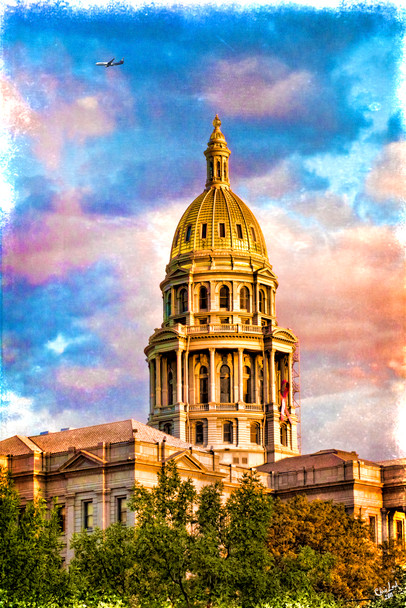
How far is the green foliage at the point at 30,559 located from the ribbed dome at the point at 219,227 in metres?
92.8

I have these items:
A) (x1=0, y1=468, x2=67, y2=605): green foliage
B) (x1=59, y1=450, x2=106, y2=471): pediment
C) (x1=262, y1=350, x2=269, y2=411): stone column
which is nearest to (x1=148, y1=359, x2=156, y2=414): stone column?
(x1=262, y1=350, x2=269, y2=411): stone column

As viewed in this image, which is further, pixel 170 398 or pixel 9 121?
pixel 170 398

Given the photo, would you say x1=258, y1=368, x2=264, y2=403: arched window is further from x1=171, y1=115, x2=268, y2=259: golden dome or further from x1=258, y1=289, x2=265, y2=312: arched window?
x1=171, y1=115, x2=268, y2=259: golden dome

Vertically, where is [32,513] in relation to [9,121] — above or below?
below

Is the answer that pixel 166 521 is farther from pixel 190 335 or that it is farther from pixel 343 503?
pixel 190 335

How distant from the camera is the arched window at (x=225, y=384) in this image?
16838 centimetres

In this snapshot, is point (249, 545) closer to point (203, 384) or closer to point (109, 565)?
point (109, 565)

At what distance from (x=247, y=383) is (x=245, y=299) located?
11.5m

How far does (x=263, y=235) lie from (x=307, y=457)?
130 ft

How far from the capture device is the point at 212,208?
17625 centimetres

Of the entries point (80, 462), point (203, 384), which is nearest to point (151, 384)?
point (203, 384)

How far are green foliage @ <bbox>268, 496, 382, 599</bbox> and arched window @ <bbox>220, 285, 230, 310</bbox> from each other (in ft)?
156

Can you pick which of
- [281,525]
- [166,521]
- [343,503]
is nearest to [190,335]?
[343,503]

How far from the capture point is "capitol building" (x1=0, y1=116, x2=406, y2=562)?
142875 mm
